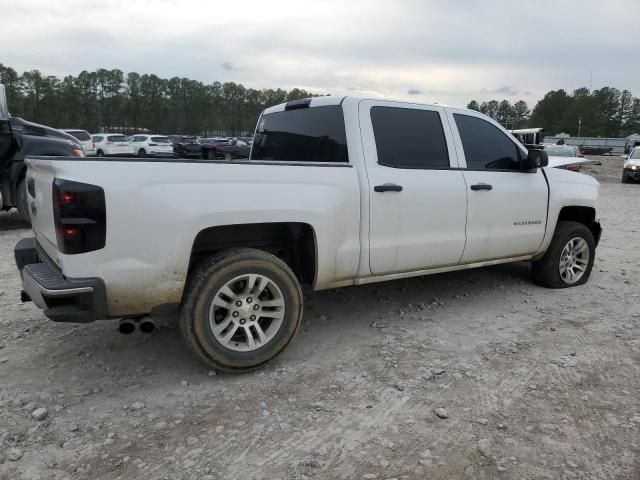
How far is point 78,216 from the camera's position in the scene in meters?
2.80

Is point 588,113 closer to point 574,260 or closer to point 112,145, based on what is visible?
point 112,145

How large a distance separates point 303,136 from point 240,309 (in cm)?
168

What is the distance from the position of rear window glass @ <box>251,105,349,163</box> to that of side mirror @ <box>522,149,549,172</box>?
1989mm

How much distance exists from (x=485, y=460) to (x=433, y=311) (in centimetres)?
219

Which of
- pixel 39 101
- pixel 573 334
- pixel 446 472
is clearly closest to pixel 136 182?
pixel 446 472

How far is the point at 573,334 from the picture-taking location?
4.19 m

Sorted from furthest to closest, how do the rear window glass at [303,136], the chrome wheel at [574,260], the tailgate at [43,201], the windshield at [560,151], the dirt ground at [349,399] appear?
the windshield at [560,151]
the chrome wheel at [574,260]
the rear window glass at [303,136]
the tailgate at [43,201]
the dirt ground at [349,399]

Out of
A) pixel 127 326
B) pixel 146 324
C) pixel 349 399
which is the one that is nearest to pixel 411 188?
pixel 349 399

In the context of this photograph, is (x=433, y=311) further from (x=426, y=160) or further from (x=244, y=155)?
(x=244, y=155)

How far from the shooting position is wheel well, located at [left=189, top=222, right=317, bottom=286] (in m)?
3.41

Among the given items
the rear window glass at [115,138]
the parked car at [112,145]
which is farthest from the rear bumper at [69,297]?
the rear window glass at [115,138]

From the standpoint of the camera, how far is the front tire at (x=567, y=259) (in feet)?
17.4

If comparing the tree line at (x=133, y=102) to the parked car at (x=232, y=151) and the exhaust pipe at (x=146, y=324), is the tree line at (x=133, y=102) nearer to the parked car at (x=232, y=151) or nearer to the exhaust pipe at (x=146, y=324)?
the parked car at (x=232, y=151)

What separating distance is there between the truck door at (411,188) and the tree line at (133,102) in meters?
62.7
